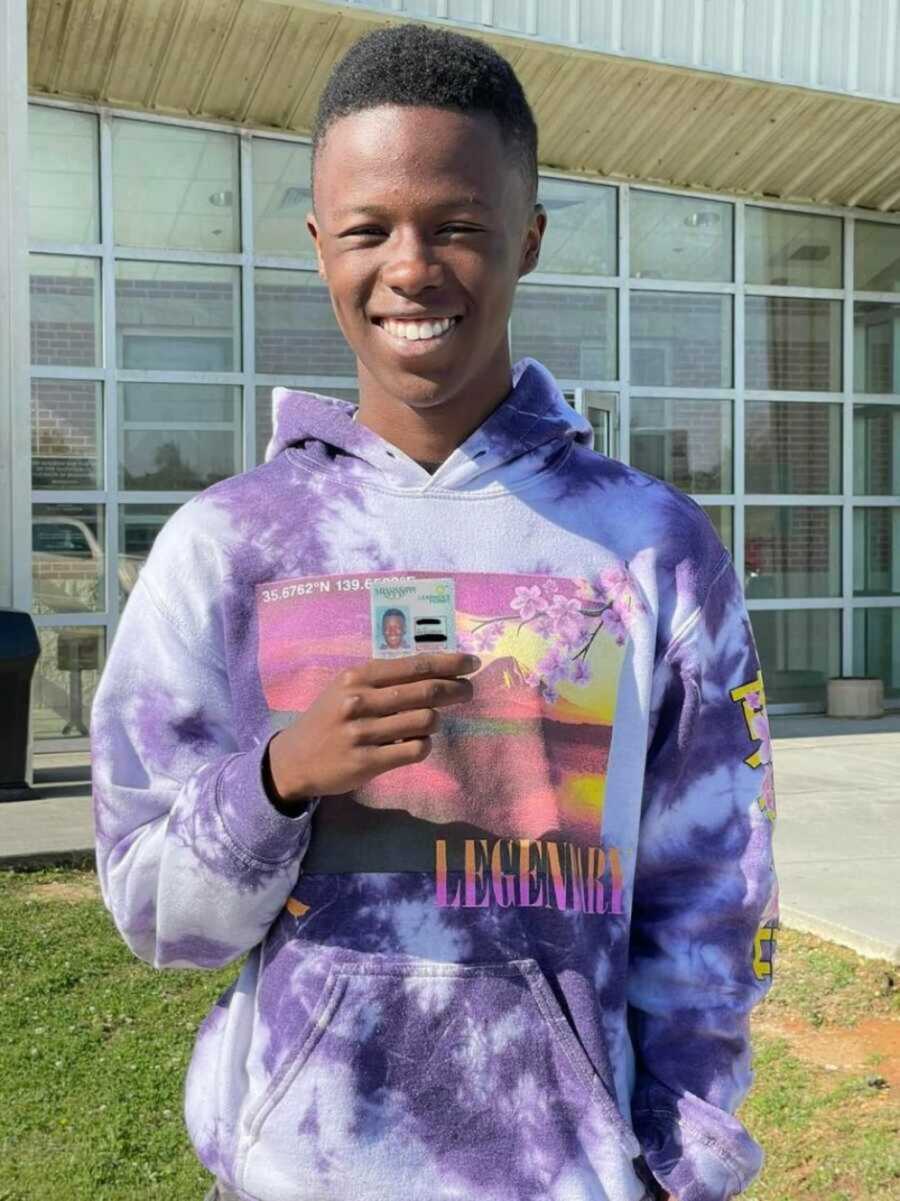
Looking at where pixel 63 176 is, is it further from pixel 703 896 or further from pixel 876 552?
pixel 703 896

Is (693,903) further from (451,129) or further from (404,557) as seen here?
(451,129)

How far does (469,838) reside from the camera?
1.57 meters

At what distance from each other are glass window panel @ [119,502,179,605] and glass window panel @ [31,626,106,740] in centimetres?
43

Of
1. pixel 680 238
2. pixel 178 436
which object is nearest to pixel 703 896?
pixel 178 436

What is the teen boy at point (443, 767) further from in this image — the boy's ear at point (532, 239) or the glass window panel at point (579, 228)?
the glass window panel at point (579, 228)

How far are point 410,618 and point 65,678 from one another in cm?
1024

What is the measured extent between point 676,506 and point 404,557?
349 mm

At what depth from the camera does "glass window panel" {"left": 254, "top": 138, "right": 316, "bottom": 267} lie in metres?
11.7

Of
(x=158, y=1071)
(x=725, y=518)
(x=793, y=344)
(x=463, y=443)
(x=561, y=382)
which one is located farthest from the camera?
(x=793, y=344)

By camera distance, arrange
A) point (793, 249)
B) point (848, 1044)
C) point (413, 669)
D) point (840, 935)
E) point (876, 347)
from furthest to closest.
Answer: point (876, 347) → point (793, 249) → point (840, 935) → point (848, 1044) → point (413, 669)

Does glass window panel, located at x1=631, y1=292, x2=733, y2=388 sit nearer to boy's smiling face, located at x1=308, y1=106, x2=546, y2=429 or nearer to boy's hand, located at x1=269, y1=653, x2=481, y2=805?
boy's smiling face, located at x1=308, y1=106, x2=546, y2=429

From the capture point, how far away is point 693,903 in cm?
167

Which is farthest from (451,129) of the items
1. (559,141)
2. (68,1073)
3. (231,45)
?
(559,141)

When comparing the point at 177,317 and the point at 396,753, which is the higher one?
the point at 177,317
